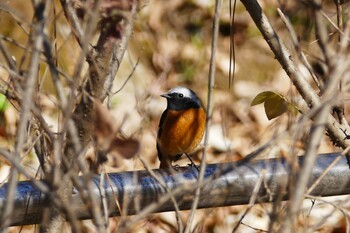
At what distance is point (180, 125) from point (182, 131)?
7 centimetres

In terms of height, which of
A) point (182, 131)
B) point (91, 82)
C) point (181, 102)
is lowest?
point (91, 82)

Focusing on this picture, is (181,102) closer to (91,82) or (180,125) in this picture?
(180,125)

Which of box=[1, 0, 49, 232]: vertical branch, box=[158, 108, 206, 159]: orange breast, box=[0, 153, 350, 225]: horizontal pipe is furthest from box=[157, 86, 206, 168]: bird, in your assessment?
box=[1, 0, 49, 232]: vertical branch

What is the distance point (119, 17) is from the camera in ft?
5.87

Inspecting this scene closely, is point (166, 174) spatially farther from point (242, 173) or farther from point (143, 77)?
point (143, 77)

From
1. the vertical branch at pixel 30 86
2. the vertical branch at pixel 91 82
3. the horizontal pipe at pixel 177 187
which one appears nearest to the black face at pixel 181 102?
the horizontal pipe at pixel 177 187

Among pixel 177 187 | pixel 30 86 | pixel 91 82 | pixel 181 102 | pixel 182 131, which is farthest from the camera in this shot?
pixel 181 102

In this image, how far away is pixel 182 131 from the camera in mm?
4914

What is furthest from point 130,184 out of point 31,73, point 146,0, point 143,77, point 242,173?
point 143,77

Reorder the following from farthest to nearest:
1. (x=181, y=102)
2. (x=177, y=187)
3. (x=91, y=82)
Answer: (x=181, y=102) → (x=177, y=187) → (x=91, y=82)

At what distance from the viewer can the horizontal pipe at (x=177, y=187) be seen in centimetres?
224

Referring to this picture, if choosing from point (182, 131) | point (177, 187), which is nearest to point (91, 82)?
point (177, 187)

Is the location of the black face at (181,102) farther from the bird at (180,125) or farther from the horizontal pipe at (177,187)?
the horizontal pipe at (177,187)

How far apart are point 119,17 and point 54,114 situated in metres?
4.44
